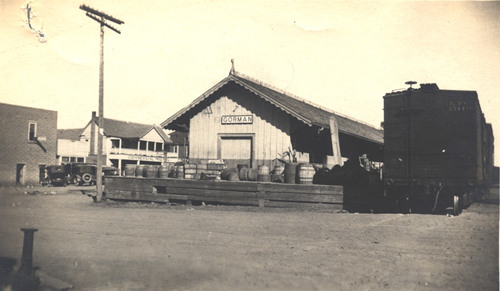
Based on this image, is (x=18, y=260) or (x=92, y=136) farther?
(x=92, y=136)

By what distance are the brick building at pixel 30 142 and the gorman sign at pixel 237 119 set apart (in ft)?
54.4

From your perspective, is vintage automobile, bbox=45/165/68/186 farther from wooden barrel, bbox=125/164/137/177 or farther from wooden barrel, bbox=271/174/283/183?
wooden barrel, bbox=271/174/283/183

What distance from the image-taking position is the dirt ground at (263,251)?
186 inches

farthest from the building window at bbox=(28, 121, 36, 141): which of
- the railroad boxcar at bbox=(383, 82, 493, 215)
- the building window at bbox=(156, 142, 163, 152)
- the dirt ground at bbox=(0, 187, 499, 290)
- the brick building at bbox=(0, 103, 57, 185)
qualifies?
the railroad boxcar at bbox=(383, 82, 493, 215)

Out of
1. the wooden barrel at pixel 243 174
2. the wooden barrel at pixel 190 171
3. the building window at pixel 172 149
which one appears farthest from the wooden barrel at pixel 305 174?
the building window at pixel 172 149

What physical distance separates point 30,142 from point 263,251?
94.5ft

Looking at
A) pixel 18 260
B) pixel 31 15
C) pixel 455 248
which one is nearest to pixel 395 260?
pixel 455 248

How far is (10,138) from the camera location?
1013 inches

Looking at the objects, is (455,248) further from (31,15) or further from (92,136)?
(92,136)

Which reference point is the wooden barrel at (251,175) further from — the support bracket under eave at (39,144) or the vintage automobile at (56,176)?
the vintage automobile at (56,176)

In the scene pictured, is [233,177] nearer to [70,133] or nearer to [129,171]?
[129,171]

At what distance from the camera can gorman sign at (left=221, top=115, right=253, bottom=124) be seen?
17.0m

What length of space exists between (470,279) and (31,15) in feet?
29.7

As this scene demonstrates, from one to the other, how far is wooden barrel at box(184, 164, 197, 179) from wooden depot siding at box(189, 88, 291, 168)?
251cm
